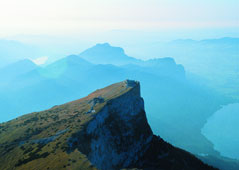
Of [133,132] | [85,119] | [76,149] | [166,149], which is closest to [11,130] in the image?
[85,119]

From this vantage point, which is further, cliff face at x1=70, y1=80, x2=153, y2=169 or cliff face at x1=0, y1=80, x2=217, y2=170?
cliff face at x1=70, y1=80, x2=153, y2=169

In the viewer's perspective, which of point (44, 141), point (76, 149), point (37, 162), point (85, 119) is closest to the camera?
point (37, 162)

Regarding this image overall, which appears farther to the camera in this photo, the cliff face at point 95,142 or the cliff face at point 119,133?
the cliff face at point 119,133

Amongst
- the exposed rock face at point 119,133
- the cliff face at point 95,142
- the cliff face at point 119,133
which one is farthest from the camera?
the exposed rock face at point 119,133

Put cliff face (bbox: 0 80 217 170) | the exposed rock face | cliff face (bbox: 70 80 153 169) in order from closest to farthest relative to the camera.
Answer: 1. cliff face (bbox: 0 80 217 170)
2. cliff face (bbox: 70 80 153 169)
3. the exposed rock face

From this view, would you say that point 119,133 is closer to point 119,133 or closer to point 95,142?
point 119,133

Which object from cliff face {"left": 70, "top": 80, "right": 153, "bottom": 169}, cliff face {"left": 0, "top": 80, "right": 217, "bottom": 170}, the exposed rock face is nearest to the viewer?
cliff face {"left": 0, "top": 80, "right": 217, "bottom": 170}

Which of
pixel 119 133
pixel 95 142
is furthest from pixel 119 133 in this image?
pixel 95 142

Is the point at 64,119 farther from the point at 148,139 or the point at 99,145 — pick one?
the point at 148,139

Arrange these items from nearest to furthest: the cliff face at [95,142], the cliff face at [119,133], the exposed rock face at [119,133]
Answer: the cliff face at [95,142] < the cliff face at [119,133] < the exposed rock face at [119,133]
